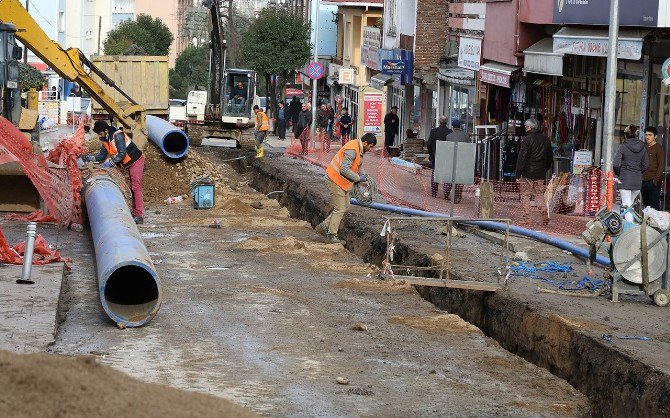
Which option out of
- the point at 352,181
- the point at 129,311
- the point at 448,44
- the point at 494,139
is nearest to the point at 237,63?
the point at 448,44

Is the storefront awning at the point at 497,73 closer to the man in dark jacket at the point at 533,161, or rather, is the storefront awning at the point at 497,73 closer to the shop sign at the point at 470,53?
the shop sign at the point at 470,53

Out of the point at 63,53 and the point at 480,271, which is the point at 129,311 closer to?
the point at 480,271

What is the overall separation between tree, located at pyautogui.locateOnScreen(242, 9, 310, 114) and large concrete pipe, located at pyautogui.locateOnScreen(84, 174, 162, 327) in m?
47.8

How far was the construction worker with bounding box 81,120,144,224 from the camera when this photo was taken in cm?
1933

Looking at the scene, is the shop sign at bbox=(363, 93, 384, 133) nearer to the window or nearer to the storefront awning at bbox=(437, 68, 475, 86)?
the window

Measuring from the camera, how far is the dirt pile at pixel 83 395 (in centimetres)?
514

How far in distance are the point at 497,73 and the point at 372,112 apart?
1893cm

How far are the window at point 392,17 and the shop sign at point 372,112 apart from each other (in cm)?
280

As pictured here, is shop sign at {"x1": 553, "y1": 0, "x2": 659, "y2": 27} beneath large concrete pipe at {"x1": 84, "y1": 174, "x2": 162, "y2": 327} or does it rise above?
above

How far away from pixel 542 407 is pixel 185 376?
289 centimetres

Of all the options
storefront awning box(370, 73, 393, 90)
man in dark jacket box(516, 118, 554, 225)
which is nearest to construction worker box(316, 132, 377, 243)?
man in dark jacket box(516, 118, 554, 225)

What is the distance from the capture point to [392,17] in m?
47.0

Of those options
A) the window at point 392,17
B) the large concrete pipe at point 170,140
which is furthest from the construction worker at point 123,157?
the window at point 392,17

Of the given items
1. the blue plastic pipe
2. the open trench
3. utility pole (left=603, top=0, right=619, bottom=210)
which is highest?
utility pole (left=603, top=0, right=619, bottom=210)
